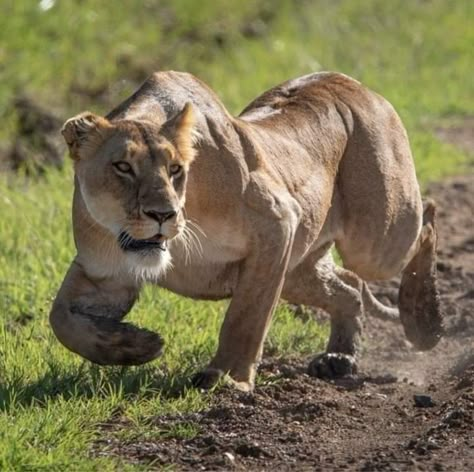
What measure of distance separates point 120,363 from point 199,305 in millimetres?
1584

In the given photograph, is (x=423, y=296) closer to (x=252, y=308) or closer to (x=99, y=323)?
(x=252, y=308)

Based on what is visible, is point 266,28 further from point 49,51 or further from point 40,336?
point 40,336

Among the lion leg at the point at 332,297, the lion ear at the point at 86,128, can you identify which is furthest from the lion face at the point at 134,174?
the lion leg at the point at 332,297

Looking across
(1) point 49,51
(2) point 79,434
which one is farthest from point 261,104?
(1) point 49,51

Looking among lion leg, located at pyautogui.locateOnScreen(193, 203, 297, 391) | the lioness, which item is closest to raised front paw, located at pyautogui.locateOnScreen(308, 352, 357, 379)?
the lioness

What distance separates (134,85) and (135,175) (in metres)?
6.55

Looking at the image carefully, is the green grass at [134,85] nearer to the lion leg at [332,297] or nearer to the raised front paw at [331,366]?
the lion leg at [332,297]

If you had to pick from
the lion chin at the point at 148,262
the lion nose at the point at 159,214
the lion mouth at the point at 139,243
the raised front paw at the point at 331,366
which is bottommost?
the raised front paw at the point at 331,366

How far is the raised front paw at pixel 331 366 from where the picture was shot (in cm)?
634

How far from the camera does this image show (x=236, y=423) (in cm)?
516

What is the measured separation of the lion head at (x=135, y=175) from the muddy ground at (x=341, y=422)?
2.12 feet

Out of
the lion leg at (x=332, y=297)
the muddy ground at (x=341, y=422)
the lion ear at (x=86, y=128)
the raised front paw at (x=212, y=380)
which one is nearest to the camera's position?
the muddy ground at (x=341, y=422)

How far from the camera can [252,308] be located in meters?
5.81

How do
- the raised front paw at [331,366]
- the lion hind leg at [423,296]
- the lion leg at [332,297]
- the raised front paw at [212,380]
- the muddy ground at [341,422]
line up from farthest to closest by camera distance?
the lion hind leg at [423,296] < the lion leg at [332,297] < the raised front paw at [331,366] < the raised front paw at [212,380] < the muddy ground at [341,422]
